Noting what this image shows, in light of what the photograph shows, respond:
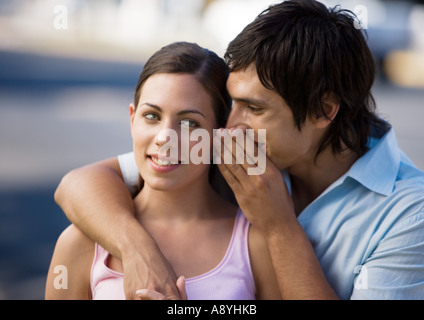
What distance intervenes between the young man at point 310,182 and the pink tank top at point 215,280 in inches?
Answer: 3.6

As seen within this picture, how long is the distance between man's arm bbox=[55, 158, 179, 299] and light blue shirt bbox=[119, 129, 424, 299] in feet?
2.25

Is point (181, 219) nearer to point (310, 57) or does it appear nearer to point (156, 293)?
point (156, 293)

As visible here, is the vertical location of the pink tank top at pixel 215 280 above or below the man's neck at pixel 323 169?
below

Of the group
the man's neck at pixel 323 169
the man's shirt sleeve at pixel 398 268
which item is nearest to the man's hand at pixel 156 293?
the man's shirt sleeve at pixel 398 268

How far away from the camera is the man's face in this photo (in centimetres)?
237

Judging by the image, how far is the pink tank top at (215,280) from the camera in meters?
2.14

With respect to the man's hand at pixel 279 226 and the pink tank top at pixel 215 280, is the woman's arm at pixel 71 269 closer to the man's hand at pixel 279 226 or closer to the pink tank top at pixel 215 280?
the pink tank top at pixel 215 280

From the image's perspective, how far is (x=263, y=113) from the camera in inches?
94.5

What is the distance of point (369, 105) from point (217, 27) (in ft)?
38.3

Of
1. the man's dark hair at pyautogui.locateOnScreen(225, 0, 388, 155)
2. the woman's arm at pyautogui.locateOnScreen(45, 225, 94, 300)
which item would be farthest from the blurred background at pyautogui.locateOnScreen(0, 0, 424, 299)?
the woman's arm at pyautogui.locateOnScreen(45, 225, 94, 300)

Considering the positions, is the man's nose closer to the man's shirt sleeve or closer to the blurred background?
the man's shirt sleeve

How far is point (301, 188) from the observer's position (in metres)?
2.76
